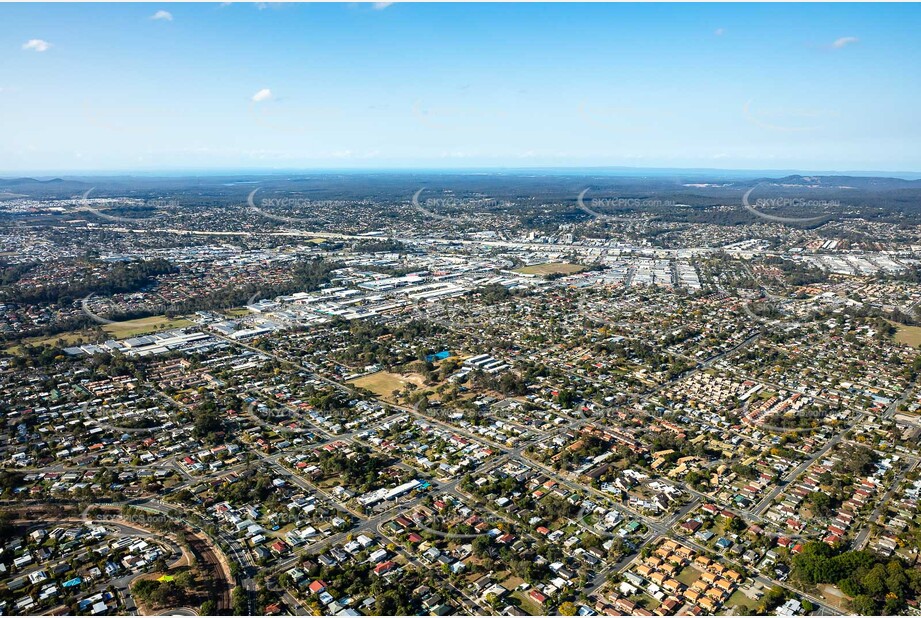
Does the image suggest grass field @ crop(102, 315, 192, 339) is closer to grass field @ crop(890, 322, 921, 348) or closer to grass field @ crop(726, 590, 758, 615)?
grass field @ crop(726, 590, 758, 615)

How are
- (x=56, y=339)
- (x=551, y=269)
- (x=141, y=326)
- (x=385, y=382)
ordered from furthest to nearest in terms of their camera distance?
1. (x=551, y=269)
2. (x=141, y=326)
3. (x=56, y=339)
4. (x=385, y=382)

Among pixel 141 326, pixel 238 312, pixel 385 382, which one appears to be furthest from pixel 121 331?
pixel 385 382

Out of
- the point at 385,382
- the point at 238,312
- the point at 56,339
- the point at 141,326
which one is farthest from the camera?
the point at 238,312

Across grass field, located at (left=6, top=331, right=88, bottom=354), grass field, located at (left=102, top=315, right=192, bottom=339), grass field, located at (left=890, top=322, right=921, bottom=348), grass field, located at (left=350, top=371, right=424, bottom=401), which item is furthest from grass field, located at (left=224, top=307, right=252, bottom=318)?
grass field, located at (left=890, top=322, right=921, bottom=348)

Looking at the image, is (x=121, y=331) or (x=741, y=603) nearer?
(x=741, y=603)

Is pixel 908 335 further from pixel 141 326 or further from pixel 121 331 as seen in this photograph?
pixel 121 331

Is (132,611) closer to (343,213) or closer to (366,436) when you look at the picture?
(366,436)
